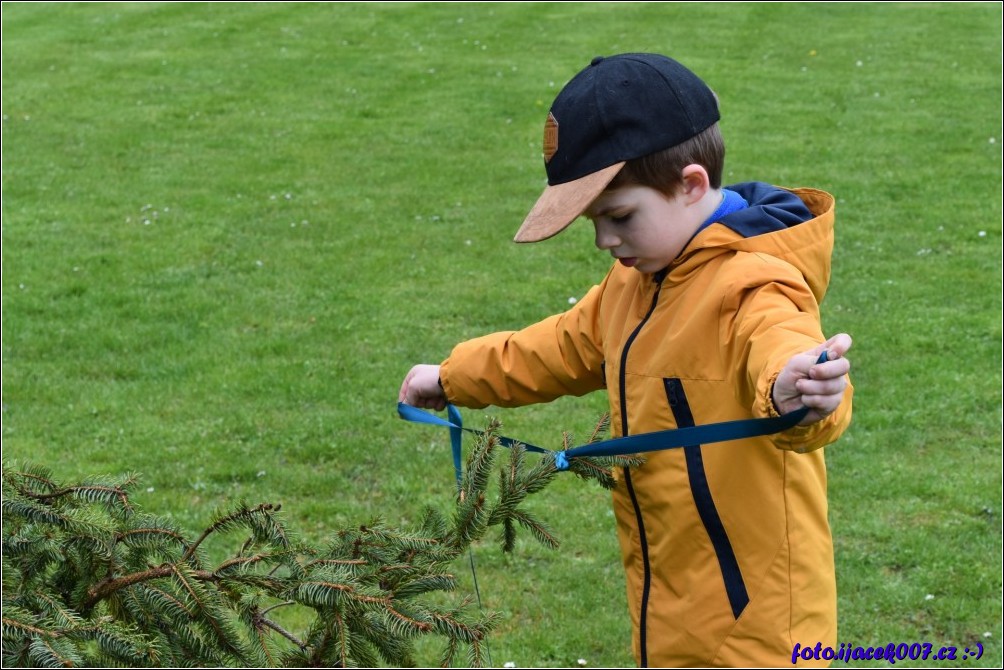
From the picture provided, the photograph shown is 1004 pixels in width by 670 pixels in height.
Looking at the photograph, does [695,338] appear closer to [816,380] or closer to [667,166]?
[667,166]

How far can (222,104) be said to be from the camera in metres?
11.9

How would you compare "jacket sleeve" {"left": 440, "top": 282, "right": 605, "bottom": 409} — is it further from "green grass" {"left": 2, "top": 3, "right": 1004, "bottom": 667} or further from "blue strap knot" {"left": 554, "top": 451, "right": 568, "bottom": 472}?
"green grass" {"left": 2, "top": 3, "right": 1004, "bottom": 667}

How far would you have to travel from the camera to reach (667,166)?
2.38 meters

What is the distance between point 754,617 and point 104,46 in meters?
13.6

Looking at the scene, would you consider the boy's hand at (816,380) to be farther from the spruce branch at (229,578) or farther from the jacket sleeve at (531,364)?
the jacket sleeve at (531,364)

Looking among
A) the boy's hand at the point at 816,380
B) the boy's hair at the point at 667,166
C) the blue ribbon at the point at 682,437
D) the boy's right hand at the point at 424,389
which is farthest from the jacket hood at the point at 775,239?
the boy's right hand at the point at 424,389

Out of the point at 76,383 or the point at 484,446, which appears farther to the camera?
the point at 76,383

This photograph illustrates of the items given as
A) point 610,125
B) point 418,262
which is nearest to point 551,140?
point 610,125

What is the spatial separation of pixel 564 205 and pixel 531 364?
640mm

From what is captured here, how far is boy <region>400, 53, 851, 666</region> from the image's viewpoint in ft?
7.64

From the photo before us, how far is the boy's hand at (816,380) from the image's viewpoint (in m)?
1.77

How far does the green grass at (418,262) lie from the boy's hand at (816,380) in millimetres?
2478

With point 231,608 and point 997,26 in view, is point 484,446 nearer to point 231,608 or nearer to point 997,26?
point 231,608

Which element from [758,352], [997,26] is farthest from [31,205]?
[997,26]
